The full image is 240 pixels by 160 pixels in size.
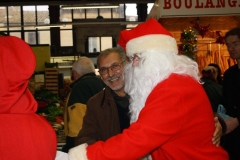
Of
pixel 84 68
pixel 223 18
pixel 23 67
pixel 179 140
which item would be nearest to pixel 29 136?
pixel 23 67

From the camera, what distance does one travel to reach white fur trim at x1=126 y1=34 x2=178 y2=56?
244 centimetres

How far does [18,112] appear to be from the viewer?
1661 millimetres

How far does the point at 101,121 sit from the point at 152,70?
94cm

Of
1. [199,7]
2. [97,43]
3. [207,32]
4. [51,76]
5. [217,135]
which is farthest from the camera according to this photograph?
[97,43]

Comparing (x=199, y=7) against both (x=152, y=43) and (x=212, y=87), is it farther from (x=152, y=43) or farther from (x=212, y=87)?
(x=152, y=43)

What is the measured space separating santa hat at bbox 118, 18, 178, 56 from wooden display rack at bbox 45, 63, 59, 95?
8.34 m

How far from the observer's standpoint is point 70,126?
4.38 meters

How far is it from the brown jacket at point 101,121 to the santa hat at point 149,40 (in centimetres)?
71

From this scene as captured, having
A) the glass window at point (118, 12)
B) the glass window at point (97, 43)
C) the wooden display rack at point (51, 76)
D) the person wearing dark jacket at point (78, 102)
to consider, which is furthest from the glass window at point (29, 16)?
the person wearing dark jacket at point (78, 102)

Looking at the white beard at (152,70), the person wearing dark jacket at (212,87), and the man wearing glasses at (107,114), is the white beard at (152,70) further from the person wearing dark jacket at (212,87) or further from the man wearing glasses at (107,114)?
the person wearing dark jacket at (212,87)

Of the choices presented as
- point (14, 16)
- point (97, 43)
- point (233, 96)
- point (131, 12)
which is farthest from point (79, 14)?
point (233, 96)

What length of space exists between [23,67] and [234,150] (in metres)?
2.77

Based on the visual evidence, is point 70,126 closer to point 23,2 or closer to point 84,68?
point 84,68

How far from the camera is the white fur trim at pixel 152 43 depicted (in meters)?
2.44
